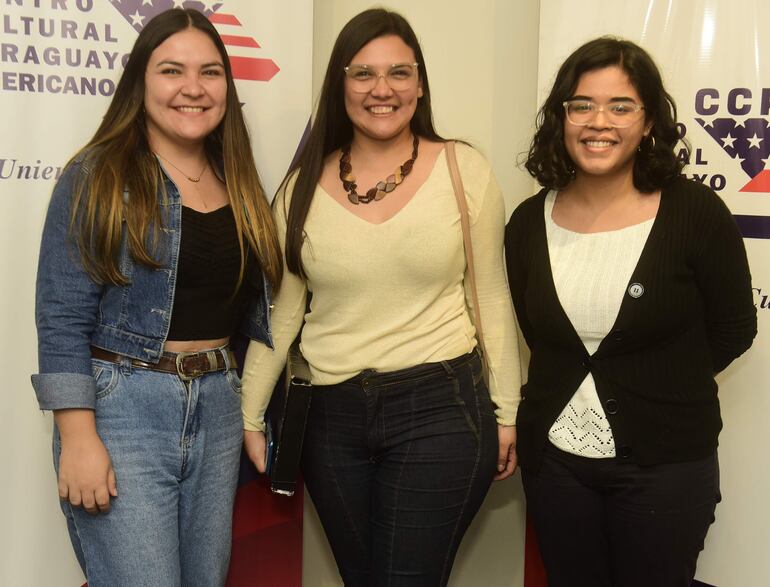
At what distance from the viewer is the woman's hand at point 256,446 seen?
200 centimetres

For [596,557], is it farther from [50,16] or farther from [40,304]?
[50,16]

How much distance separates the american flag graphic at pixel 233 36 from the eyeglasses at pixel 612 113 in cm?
94

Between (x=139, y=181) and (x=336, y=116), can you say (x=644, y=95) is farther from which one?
(x=139, y=181)

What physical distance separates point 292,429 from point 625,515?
783 mm

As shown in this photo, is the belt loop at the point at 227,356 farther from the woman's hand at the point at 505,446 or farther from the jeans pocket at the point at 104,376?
the woman's hand at the point at 505,446

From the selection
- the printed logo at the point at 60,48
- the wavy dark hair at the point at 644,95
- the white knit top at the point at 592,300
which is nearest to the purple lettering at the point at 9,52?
the printed logo at the point at 60,48

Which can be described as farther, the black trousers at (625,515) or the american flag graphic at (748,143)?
the american flag graphic at (748,143)

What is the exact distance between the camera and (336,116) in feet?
6.31

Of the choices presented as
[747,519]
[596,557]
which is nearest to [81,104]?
[596,557]

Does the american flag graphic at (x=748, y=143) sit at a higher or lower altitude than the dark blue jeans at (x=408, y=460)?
higher

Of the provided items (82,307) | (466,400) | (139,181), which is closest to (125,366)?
(82,307)

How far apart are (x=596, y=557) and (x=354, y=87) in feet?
3.98

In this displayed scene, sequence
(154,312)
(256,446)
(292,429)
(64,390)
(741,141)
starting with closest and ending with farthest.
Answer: (64,390) < (154,312) < (292,429) < (256,446) < (741,141)

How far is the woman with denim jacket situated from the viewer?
1.56m
